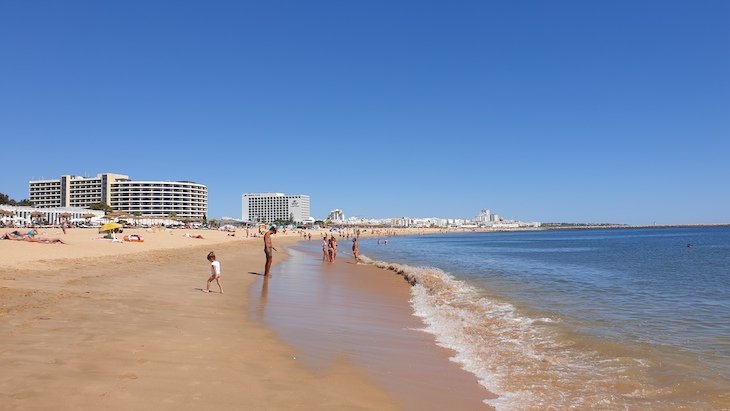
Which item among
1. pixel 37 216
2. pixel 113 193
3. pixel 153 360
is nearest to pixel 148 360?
pixel 153 360

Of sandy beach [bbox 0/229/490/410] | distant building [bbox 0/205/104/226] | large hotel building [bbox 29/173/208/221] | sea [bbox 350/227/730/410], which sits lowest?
sea [bbox 350/227/730/410]

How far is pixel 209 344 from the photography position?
260 inches

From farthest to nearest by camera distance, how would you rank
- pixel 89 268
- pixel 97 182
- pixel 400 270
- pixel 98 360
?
1. pixel 97 182
2. pixel 400 270
3. pixel 89 268
4. pixel 98 360

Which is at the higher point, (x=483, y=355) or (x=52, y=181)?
(x=52, y=181)

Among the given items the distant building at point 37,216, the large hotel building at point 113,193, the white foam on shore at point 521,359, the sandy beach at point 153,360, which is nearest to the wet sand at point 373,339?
the sandy beach at point 153,360

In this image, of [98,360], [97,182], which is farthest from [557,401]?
[97,182]

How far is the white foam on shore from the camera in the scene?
18.4 ft

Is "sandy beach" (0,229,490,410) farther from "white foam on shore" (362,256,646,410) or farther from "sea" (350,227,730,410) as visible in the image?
"sea" (350,227,730,410)

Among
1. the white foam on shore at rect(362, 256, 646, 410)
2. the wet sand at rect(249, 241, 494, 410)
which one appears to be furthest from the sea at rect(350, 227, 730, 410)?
the wet sand at rect(249, 241, 494, 410)

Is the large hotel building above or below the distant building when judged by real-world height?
above

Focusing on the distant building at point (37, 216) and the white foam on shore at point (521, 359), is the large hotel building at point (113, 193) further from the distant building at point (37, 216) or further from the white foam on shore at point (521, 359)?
the white foam on shore at point (521, 359)

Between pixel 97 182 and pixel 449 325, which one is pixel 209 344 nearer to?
pixel 449 325

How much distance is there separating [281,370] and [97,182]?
148969mm

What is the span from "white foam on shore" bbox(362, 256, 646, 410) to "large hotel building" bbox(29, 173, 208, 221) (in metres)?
131
